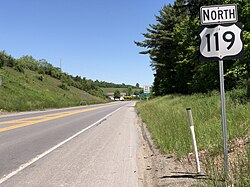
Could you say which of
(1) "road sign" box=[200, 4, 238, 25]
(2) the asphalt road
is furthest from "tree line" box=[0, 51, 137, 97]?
(1) "road sign" box=[200, 4, 238, 25]

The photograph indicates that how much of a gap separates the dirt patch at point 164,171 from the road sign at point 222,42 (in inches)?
87.2

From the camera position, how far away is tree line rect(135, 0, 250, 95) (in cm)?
2054

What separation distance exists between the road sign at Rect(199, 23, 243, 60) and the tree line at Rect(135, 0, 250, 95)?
12275 mm

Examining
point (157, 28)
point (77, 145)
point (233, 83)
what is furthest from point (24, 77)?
point (77, 145)

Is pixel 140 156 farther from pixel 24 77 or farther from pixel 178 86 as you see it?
pixel 24 77

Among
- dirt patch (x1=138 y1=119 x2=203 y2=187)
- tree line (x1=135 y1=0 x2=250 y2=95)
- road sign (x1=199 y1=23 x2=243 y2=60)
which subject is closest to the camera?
road sign (x1=199 y1=23 x2=243 y2=60)

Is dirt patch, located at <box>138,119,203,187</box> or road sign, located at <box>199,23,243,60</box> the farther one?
dirt patch, located at <box>138,119,203,187</box>

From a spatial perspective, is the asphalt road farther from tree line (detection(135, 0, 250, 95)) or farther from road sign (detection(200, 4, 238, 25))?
tree line (detection(135, 0, 250, 95))

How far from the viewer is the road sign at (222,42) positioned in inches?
207

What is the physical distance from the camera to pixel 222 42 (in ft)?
17.5

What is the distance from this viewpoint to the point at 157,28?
4738cm

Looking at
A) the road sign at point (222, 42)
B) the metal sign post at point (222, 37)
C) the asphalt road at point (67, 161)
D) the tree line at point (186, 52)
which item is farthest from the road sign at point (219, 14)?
the tree line at point (186, 52)

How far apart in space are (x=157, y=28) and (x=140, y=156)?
40.1 m

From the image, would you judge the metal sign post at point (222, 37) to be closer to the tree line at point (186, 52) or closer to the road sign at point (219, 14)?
the road sign at point (219, 14)
